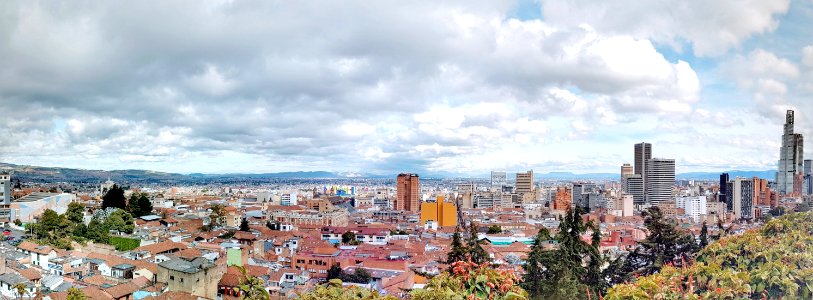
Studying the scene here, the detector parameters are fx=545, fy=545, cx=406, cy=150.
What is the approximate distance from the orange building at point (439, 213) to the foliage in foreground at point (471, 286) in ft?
109

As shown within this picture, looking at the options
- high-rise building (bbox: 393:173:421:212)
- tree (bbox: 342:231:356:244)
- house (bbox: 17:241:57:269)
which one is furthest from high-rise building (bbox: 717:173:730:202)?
house (bbox: 17:241:57:269)

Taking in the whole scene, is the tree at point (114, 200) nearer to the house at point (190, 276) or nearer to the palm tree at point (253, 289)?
the house at point (190, 276)

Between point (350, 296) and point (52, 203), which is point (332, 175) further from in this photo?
point (350, 296)

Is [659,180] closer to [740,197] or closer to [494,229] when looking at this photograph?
[740,197]

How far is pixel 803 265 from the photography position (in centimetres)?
244

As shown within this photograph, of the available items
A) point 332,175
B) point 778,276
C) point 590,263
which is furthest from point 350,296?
point 332,175

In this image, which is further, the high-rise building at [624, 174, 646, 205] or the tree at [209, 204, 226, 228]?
the high-rise building at [624, 174, 646, 205]

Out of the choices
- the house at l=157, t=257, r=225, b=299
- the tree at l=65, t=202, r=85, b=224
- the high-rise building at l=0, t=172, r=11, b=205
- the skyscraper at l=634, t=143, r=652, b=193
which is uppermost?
the skyscraper at l=634, t=143, r=652, b=193

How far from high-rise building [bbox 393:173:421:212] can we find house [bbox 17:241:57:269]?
3316 centimetres

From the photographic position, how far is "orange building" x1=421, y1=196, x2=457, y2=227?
35.1m

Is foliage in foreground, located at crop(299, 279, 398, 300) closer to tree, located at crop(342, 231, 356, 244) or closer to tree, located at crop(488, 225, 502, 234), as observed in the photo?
tree, located at crop(342, 231, 356, 244)

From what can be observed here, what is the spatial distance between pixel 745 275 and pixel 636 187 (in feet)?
161

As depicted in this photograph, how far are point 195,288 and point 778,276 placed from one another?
1000cm

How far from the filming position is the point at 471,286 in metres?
1.87
